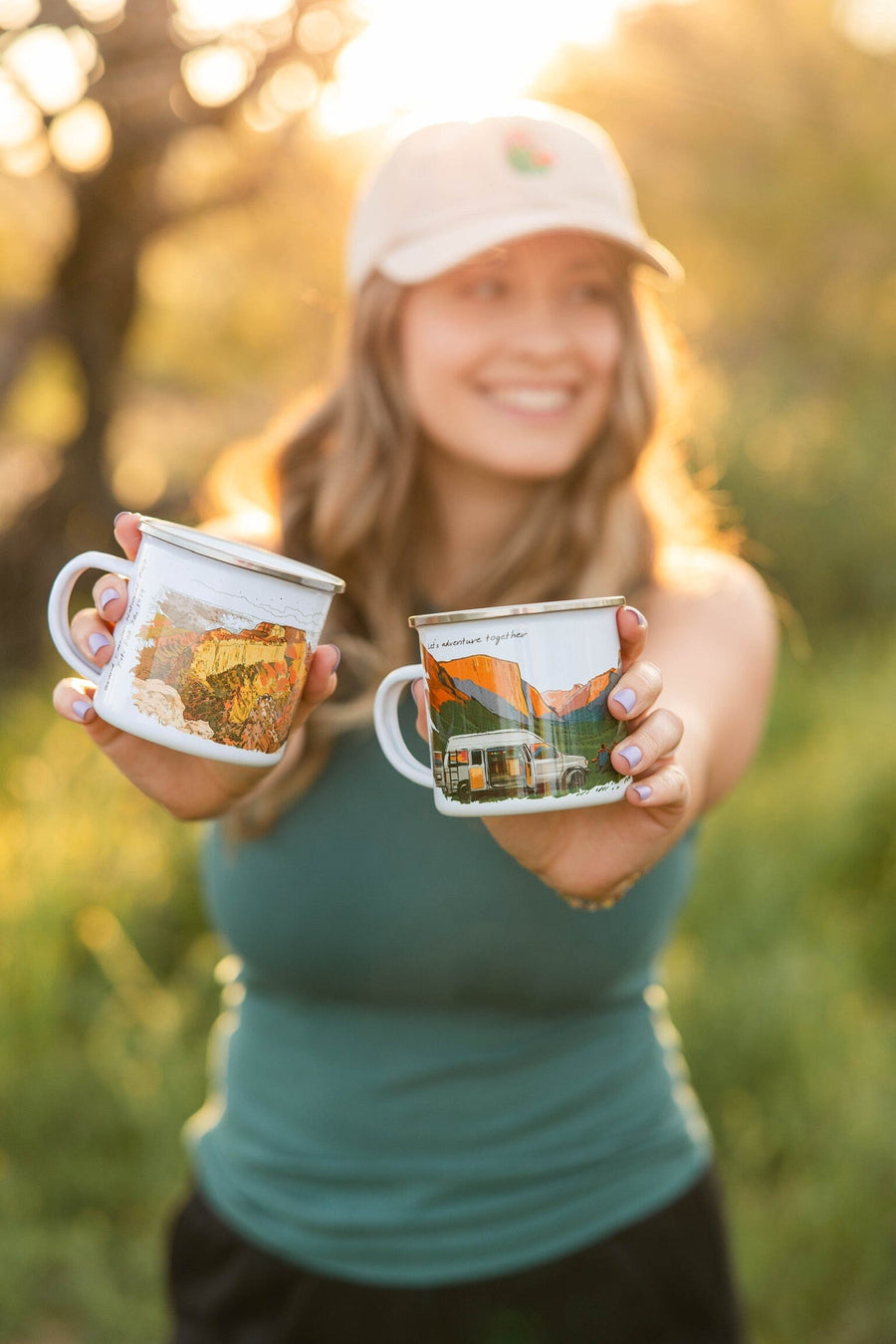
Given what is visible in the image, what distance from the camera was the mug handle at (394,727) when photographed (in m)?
0.89

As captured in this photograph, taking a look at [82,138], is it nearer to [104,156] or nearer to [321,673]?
[104,156]

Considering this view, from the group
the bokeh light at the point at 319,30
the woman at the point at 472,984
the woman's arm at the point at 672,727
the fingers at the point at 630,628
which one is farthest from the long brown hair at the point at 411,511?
the bokeh light at the point at 319,30

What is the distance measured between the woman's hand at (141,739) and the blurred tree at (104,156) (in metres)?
1.80

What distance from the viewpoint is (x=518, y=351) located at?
1.32 metres

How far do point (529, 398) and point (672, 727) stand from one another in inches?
22.8

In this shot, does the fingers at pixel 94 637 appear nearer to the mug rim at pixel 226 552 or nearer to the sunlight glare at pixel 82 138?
the mug rim at pixel 226 552

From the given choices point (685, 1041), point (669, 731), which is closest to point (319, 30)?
point (685, 1041)

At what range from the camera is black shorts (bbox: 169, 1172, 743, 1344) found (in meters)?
1.21

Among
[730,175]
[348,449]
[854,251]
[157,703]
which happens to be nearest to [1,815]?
[348,449]

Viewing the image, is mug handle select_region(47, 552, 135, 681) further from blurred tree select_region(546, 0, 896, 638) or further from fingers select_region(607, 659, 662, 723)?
blurred tree select_region(546, 0, 896, 638)

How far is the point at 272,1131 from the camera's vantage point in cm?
126

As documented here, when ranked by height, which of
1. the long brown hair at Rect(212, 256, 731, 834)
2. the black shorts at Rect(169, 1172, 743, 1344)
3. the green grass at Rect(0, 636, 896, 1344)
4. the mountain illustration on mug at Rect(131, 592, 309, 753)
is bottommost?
the green grass at Rect(0, 636, 896, 1344)

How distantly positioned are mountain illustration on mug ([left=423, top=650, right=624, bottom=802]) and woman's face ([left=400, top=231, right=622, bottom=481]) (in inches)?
21.8

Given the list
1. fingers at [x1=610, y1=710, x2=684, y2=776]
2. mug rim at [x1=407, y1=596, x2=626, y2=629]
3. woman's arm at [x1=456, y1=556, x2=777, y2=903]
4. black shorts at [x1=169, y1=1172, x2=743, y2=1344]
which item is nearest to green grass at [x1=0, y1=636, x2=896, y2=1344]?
black shorts at [x1=169, y1=1172, x2=743, y2=1344]
